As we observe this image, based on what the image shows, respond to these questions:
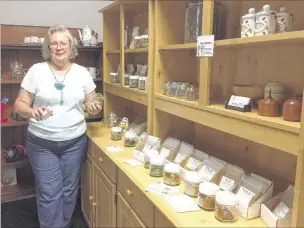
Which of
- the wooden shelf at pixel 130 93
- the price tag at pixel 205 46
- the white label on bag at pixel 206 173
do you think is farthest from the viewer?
the wooden shelf at pixel 130 93

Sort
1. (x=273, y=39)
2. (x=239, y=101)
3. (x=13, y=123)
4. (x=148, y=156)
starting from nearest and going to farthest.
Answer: (x=273, y=39), (x=239, y=101), (x=148, y=156), (x=13, y=123)

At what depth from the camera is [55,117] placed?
78.5 inches

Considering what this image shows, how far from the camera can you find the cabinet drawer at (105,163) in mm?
1812

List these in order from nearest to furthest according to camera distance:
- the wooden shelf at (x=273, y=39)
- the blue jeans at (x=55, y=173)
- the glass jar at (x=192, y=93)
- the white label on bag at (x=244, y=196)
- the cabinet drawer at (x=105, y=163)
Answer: the wooden shelf at (x=273, y=39) < the white label on bag at (x=244, y=196) < the glass jar at (x=192, y=93) < the cabinet drawer at (x=105, y=163) < the blue jeans at (x=55, y=173)

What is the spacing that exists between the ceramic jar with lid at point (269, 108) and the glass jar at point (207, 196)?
1.14 ft

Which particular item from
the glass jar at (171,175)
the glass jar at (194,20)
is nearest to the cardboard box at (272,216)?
the glass jar at (171,175)

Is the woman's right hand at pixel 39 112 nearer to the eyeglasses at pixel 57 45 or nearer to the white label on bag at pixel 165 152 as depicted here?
the eyeglasses at pixel 57 45

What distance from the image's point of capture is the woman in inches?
78.6

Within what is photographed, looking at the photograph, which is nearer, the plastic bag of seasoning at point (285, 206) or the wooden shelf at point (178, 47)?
the plastic bag of seasoning at point (285, 206)

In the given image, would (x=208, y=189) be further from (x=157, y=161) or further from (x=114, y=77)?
(x=114, y=77)

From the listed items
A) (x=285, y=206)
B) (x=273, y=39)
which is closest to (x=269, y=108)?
(x=273, y=39)

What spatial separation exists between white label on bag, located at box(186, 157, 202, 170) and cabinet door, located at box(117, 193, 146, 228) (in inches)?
13.9

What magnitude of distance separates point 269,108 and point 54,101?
1.39m

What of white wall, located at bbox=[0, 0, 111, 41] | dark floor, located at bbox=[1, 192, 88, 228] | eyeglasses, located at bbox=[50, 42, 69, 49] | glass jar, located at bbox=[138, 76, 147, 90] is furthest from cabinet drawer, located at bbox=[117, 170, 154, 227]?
white wall, located at bbox=[0, 0, 111, 41]
